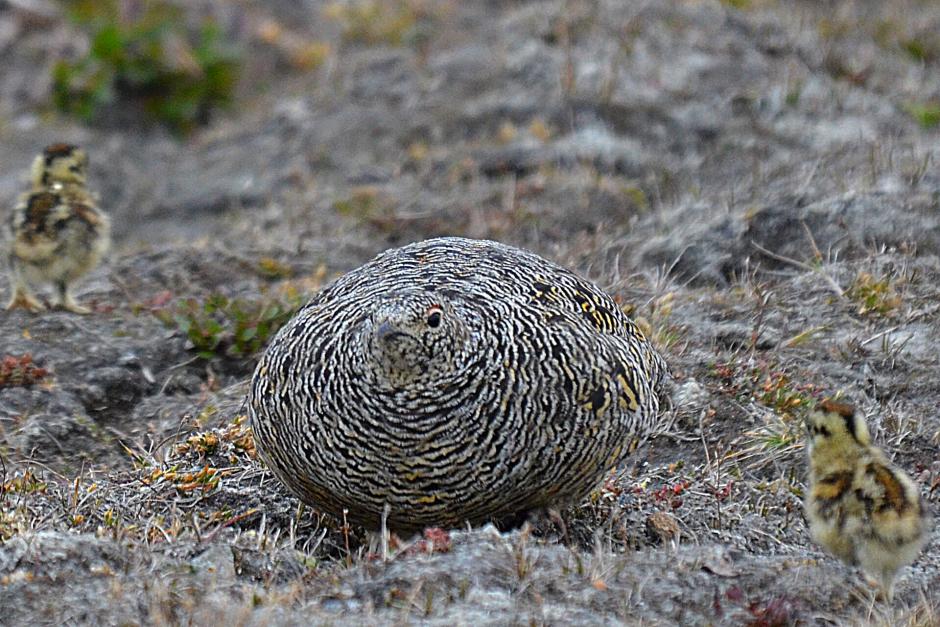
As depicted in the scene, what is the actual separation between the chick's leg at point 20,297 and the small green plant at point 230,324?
0.71m

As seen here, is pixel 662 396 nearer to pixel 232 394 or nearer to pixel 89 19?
pixel 232 394

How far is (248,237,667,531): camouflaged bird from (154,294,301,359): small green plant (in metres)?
2.14

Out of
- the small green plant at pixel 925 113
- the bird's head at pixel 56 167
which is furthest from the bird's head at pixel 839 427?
the small green plant at pixel 925 113

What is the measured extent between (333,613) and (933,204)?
4.87 m

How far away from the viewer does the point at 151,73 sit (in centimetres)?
1253

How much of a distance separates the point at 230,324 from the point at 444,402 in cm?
308

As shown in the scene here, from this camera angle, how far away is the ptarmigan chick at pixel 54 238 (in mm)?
7727

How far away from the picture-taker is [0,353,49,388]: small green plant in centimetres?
695

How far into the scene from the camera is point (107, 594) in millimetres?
4633

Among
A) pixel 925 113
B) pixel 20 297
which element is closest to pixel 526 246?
pixel 20 297

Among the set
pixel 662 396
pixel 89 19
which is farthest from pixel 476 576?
pixel 89 19

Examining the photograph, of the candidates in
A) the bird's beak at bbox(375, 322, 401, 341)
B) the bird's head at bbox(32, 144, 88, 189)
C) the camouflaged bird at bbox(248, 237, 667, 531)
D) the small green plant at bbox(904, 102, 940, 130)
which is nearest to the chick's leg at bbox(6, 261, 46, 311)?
the bird's head at bbox(32, 144, 88, 189)

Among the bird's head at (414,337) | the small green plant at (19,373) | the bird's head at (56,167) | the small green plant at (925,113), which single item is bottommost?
the small green plant at (19,373)

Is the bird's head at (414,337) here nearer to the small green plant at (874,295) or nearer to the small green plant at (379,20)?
the small green plant at (874,295)
